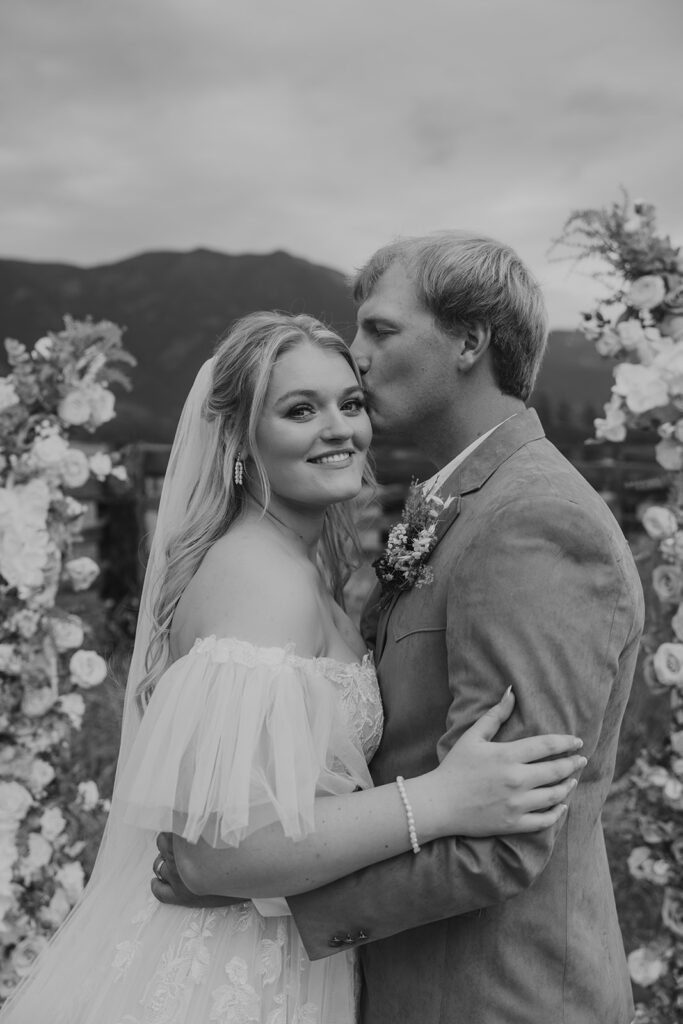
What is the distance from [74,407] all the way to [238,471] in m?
1.16

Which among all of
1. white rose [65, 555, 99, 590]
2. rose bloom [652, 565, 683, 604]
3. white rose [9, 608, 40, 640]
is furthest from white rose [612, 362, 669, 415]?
white rose [9, 608, 40, 640]

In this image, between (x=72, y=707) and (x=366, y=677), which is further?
(x=72, y=707)

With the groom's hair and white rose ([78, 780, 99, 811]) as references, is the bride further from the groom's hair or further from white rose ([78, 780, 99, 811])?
white rose ([78, 780, 99, 811])

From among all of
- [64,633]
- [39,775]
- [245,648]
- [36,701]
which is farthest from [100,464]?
[245,648]

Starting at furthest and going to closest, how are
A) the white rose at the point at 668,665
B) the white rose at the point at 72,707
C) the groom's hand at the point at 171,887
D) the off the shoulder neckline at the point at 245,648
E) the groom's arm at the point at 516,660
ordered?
the white rose at the point at 72,707
the white rose at the point at 668,665
the groom's hand at the point at 171,887
the off the shoulder neckline at the point at 245,648
the groom's arm at the point at 516,660

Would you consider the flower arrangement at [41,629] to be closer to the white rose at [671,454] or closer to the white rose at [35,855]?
the white rose at [35,855]

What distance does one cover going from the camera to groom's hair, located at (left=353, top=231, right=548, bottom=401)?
2.02 meters

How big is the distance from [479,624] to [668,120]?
4.13 meters

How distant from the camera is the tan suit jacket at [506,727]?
1604mm

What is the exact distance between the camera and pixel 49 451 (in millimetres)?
2973

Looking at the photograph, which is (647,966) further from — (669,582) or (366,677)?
(366,677)

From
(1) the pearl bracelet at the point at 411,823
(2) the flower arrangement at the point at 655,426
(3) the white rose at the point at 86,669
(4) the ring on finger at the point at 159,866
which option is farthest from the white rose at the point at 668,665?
(3) the white rose at the point at 86,669

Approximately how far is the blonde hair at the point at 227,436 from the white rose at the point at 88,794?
119 cm

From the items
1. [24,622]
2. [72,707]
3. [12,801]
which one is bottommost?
[12,801]
